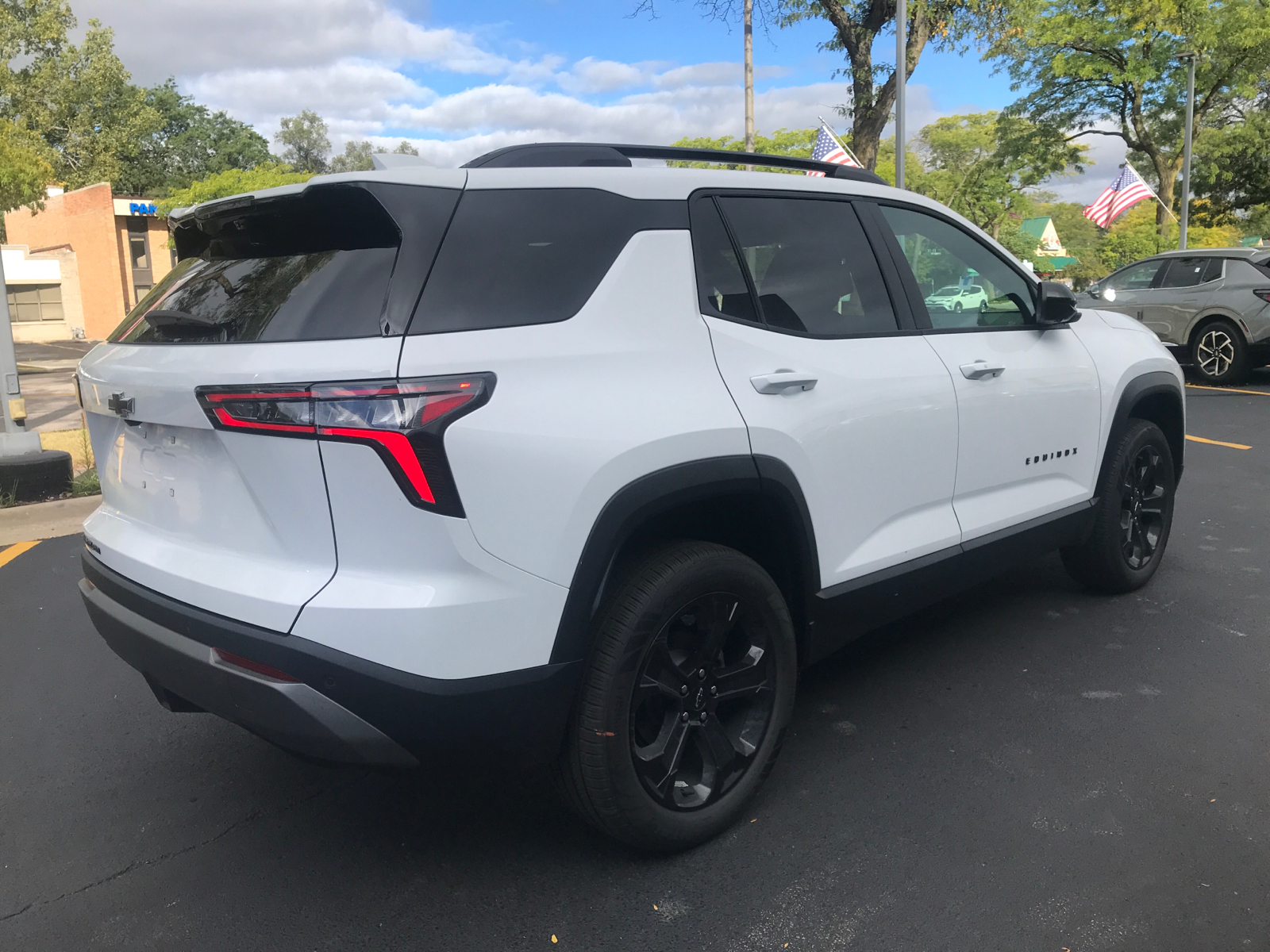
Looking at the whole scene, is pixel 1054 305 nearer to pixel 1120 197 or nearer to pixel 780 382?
pixel 780 382

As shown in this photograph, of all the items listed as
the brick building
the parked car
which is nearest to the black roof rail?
the parked car

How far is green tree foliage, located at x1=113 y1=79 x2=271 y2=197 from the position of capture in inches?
2486

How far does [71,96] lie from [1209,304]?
189 ft

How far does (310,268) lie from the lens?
234cm

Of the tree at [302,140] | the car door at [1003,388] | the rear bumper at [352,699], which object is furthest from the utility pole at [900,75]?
the tree at [302,140]

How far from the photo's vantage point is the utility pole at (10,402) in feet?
24.6

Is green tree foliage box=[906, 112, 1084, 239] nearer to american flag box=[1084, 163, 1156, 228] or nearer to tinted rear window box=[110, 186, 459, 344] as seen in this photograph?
american flag box=[1084, 163, 1156, 228]

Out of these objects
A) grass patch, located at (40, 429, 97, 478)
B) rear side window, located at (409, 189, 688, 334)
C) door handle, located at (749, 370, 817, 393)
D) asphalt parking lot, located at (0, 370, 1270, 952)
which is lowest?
asphalt parking lot, located at (0, 370, 1270, 952)

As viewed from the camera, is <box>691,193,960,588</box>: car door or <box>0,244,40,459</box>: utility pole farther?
<box>0,244,40,459</box>: utility pole

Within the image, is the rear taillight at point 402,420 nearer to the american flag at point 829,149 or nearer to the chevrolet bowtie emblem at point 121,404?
the chevrolet bowtie emblem at point 121,404

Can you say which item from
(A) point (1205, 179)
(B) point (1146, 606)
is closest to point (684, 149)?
(B) point (1146, 606)

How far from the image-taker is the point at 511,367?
2.21 m

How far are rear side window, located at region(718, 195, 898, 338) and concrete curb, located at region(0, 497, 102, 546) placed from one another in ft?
17.5

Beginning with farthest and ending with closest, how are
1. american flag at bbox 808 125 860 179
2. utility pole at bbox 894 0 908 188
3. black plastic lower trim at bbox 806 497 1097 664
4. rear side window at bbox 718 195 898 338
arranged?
american flag at bbox 808 125 860 179 → utility pole at bbox 894 0 908 188 → black plastic lower trim at bbox 806 497 1097 664 → rear side window at bbox 718 195 898 338
